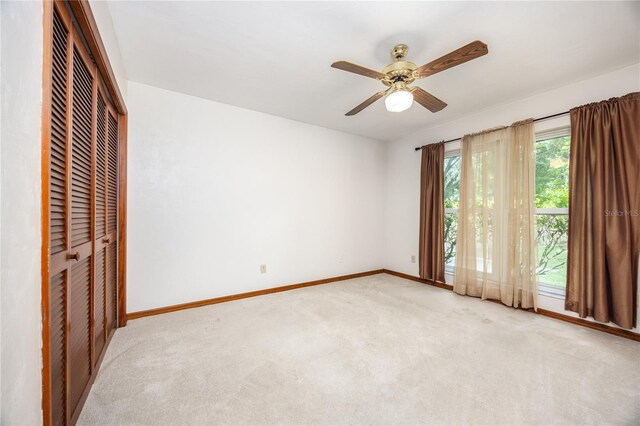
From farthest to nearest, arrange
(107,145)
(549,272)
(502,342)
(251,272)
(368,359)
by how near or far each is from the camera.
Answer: (251,272)
(549,272)
(502,342)
(107,145)
(368,359)

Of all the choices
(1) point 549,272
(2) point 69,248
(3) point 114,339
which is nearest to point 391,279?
(1) point 549,272

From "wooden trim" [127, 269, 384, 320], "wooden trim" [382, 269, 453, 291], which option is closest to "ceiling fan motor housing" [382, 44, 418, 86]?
"wooden trim" [127, 269, 384, 320]

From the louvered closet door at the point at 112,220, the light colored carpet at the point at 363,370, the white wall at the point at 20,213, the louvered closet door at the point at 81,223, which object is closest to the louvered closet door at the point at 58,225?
the louvered closet door at the point at 81,223

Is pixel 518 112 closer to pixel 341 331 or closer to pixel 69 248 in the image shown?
pixel 341 331

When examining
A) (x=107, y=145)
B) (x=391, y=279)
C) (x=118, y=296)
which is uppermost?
(x=107, y=145)

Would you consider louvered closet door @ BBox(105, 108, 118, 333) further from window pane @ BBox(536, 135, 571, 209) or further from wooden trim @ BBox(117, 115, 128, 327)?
window pane @ BBox(536, 135, 571, 209)

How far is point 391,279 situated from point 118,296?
3584 millimetres

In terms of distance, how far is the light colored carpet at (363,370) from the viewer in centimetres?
139

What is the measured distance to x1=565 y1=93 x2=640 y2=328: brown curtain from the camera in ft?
7.27

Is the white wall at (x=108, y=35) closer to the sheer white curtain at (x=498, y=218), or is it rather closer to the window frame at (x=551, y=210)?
the sheer white curtain at (x=498, y=218)

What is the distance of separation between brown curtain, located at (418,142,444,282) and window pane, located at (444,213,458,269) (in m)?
0.14

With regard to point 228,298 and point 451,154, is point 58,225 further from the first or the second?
point 451,154

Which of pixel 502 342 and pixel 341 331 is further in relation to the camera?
pixel 341 331

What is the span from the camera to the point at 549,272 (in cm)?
285
